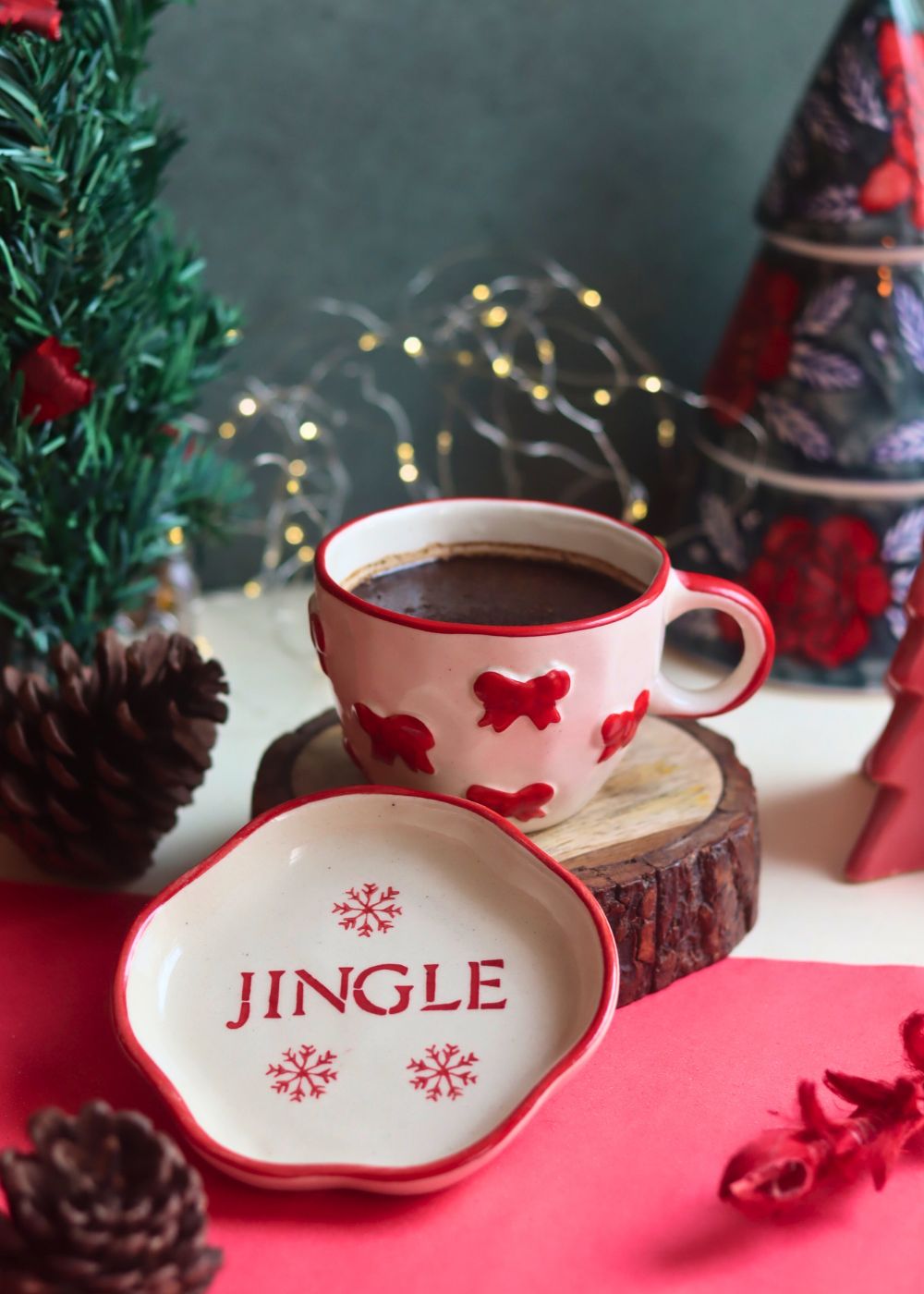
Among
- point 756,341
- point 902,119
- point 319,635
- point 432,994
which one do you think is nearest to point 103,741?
point 319,635

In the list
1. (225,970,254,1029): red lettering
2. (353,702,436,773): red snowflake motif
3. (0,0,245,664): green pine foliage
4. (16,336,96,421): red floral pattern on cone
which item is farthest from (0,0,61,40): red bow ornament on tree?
(225,970,254,1029): red lettering

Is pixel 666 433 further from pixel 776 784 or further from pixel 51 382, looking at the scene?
pixel 51 382

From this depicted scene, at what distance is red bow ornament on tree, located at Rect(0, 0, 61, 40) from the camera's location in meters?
0.63

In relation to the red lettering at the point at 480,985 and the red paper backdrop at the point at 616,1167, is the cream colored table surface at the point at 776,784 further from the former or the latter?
the red lettering at the point at 480,985

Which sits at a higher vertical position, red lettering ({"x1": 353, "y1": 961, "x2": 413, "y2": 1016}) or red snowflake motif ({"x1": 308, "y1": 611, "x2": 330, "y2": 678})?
red snowflake motif ({"x1": 308, "y1": 611, "x2": 330, "y2": 678})

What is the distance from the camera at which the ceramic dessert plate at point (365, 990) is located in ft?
1.61

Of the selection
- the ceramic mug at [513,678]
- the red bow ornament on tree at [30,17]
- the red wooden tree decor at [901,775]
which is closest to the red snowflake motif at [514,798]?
the ceramic mug at [513,678]

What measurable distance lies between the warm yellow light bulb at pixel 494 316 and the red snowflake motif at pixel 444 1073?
653mm

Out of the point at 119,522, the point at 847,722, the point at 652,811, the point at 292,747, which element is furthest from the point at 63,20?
the point at 847,722

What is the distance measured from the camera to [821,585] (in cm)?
90

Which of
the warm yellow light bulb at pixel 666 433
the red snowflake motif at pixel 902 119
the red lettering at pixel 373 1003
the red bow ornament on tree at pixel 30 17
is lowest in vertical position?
the red lettering at pixel 373 1003

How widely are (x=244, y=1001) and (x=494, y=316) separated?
645 mm

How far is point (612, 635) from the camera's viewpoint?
59 cm

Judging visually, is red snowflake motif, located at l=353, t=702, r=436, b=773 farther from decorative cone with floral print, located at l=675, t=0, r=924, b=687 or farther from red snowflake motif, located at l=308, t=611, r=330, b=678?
decorative cone with floral print, located at l=675, t=0, r=924, b=687
